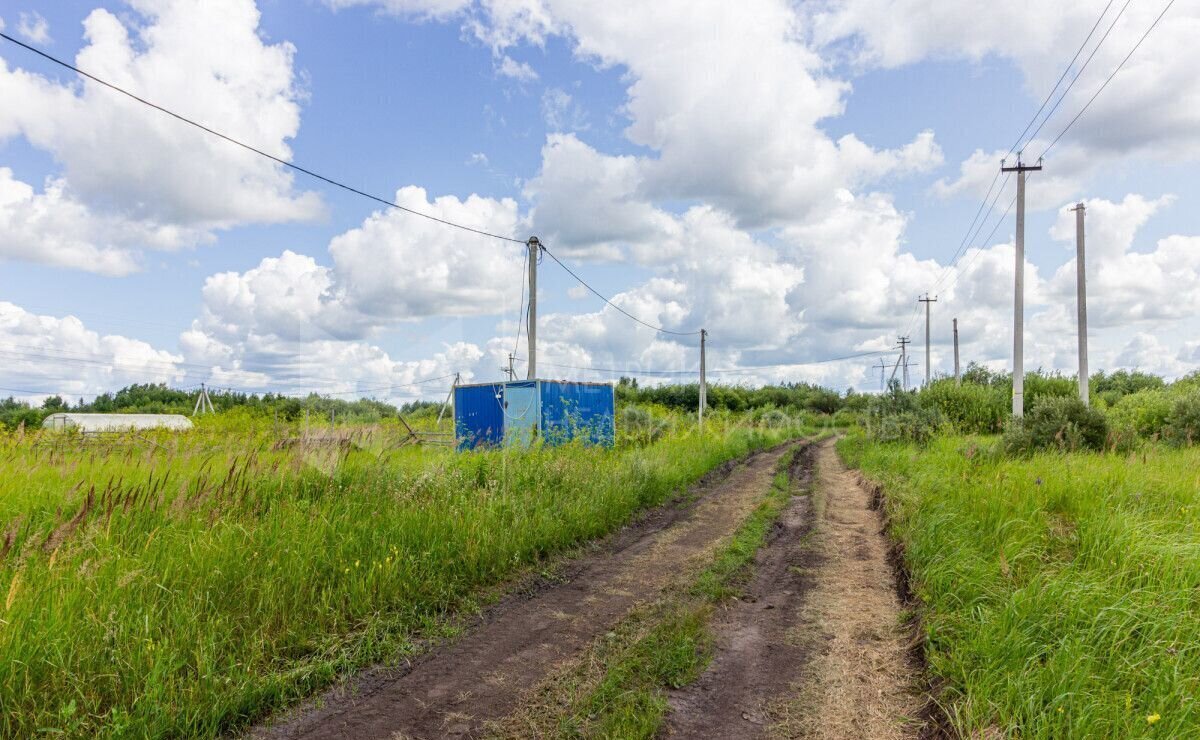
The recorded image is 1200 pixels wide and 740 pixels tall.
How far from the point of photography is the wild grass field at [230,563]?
3441mm

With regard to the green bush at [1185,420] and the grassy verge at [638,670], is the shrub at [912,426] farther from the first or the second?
the grassy verge at [638,670]

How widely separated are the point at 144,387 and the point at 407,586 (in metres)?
79.2

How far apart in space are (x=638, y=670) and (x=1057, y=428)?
12.0 meters

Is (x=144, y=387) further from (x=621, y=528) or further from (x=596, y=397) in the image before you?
(x=621, y=528)

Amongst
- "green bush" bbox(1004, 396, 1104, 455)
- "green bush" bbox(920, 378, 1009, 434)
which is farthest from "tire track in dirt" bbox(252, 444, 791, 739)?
"green bush" bbox(920, 378, 1009, 434)

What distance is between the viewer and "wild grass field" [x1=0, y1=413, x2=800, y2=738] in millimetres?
3441

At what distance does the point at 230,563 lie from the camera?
464cm

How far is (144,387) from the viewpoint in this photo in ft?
224

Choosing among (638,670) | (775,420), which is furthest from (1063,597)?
(775,420)

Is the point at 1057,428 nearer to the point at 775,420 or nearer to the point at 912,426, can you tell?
the point at 912,426

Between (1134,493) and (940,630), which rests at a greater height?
(1134,493)

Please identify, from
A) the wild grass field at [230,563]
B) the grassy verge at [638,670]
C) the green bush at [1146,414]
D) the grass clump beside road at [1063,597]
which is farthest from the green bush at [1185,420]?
the grassy verge at [638,670]

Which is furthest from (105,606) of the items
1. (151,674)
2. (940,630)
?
(940,630)

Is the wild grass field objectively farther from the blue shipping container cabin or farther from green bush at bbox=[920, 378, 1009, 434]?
green bush at bbox=[920, 378, 1009, 434]
